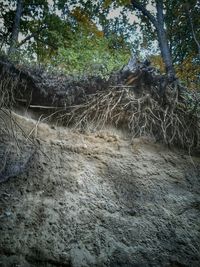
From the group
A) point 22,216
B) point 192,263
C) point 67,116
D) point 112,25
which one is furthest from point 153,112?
point 112,25

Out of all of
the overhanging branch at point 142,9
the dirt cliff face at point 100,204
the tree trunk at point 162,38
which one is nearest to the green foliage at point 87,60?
the dirt cliff face at point 100,204

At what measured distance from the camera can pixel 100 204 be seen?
2.96 meters

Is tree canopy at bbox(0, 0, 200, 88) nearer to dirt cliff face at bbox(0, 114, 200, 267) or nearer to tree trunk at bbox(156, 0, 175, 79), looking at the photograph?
tree trunk at bbox(156, 0, 175, 79)

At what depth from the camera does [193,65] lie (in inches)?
436

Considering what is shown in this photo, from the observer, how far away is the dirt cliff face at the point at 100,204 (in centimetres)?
252

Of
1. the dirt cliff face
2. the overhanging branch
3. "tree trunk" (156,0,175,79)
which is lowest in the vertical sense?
the dirt cliff face

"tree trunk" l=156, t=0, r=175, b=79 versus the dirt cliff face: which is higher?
"tree trunk" l=156, t=0, r=175, b=79

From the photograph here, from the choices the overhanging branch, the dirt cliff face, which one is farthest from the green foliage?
the overhanging branch

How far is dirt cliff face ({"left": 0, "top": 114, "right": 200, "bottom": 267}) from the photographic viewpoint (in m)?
2.52

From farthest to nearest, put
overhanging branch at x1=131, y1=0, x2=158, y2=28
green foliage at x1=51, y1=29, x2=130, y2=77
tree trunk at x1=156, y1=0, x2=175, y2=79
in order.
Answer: overhanging branch at x1=131, y1=0, x2=158, y2=28 < tree trunk at x1=156, y1=0, x2=175, y2=79 < green foliage at x1=51, y1=29, x2=130, y2=77

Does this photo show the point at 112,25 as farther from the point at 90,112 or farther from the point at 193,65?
the point at 90,112

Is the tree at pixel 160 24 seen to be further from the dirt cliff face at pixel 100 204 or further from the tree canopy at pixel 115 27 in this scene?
the dirt cliff face at pixel 100 204

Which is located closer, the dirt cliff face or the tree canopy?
the dirt cliff face

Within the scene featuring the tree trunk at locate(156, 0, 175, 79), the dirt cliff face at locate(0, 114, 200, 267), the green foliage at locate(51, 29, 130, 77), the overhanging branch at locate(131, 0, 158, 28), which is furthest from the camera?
the overhanging branch at locate(131, 0, 158, 28)
